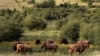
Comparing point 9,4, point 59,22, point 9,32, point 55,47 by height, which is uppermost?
point 55,47

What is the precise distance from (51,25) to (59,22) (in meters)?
3.73

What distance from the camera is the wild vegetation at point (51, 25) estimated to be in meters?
57.6

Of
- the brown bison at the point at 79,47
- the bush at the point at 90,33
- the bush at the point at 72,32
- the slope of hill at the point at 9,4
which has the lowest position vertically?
the slope of hill at the point at 9,4

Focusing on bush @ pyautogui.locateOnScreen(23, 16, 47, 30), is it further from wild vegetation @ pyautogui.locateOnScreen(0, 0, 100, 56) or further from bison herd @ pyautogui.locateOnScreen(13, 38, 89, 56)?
bison herd @ pyautogui.locateOnScreen(13, 38, 89, 56)

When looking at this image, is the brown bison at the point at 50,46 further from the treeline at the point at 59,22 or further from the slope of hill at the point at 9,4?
the slope of hill at the point at 9,4

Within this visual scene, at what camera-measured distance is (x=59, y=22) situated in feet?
302

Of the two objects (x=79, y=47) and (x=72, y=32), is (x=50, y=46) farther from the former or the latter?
(x=72, y=32)

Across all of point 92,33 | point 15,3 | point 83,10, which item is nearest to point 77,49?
point 92,33

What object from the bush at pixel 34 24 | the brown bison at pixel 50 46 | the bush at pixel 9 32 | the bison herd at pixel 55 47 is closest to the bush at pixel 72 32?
the bush at pixel 9 32

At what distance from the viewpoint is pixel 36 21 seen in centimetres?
9275

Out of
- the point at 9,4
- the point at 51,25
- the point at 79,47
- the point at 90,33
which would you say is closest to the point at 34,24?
the point at 51,25

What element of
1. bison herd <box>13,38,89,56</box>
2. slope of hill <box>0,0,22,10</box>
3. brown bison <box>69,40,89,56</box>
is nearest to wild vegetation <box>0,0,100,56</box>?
bison herd <box>13,38,89,56</box>

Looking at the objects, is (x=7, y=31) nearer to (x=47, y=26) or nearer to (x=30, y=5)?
(x=47, y=26)

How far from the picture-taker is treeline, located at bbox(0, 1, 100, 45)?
60.7m
